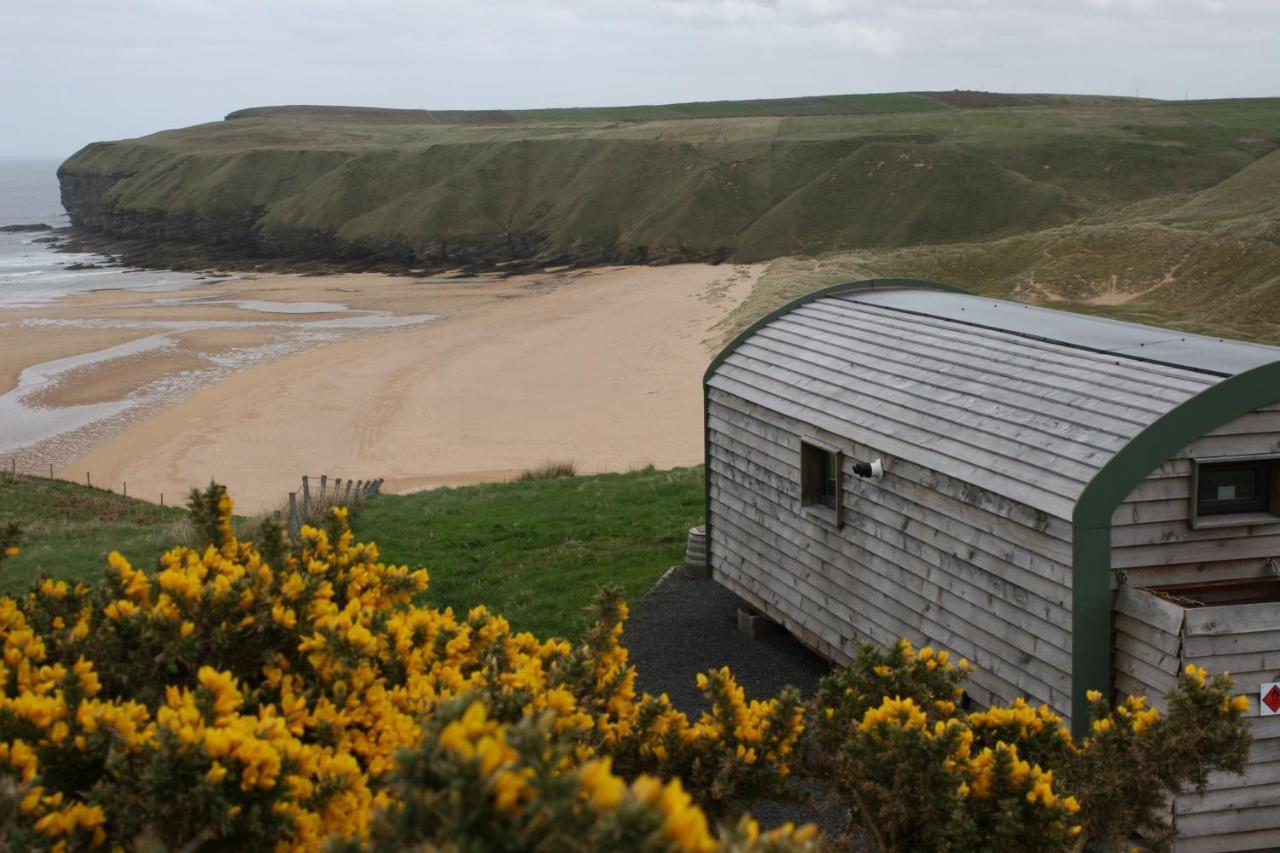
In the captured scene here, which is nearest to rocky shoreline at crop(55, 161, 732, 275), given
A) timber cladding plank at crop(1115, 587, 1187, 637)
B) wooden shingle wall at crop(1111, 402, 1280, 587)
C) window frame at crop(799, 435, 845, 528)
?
window frame at crop(799, 435, 845, 528)

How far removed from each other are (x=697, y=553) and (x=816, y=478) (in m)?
3.57

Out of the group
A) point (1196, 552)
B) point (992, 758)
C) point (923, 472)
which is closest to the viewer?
point (992, 758)

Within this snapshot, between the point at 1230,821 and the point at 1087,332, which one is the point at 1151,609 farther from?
the point at 1087,332

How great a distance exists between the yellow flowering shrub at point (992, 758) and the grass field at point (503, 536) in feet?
21.9

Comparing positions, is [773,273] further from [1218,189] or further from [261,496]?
[261,496]

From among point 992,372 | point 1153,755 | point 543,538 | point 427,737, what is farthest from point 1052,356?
point 543,538

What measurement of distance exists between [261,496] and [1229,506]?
894 inches

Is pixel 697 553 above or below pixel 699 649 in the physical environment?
above

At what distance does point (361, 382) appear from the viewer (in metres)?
41.9

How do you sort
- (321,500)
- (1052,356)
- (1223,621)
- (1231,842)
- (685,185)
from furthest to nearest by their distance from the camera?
(685,185) < (321,500) < (1052,356) < (1231,842) < (1223,621)

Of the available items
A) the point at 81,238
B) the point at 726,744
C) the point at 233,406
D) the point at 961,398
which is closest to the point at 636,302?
the point at 233,406

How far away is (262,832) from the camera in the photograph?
421 centimetres

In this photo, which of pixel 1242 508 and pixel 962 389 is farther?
pixel 962 389

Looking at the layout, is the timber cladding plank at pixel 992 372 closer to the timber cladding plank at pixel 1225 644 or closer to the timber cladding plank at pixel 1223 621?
the timber cladding plank at pixel 1223 621
